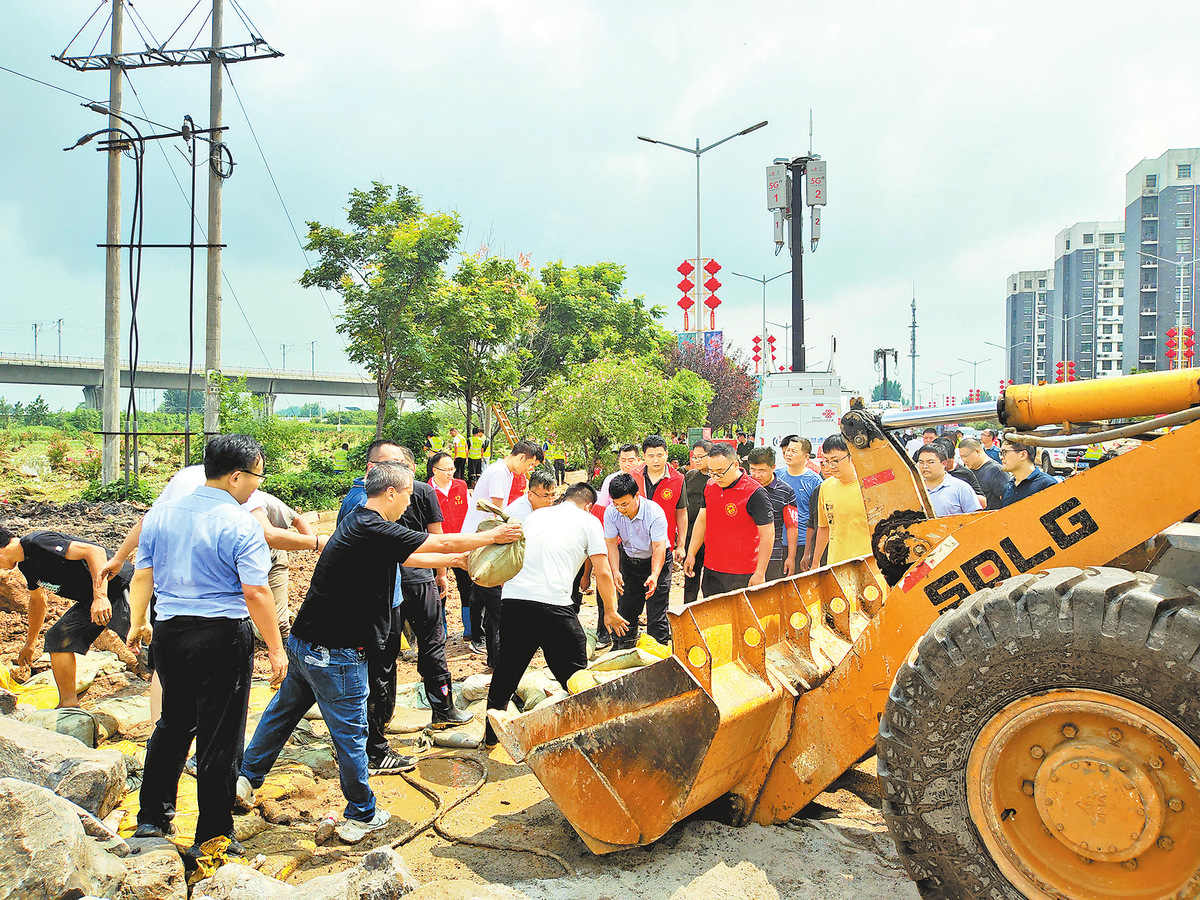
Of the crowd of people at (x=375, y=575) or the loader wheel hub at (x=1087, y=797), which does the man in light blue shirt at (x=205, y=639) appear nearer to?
the crowd of people at (x=375, y=575)

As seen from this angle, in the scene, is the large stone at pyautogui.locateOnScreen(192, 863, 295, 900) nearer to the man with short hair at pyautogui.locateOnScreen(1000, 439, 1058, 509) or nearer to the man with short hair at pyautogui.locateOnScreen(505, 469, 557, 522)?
the man with short hair at pyautogui.locateOnScreen(505, 469, 557, 522)

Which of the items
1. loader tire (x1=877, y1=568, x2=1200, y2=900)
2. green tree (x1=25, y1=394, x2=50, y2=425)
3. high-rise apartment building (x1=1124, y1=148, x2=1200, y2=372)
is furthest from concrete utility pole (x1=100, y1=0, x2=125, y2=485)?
high-rise apartment building (x1=1124, y1=148, x2=1200, y2=372)

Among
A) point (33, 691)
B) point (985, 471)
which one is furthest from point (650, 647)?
point (985, 471)

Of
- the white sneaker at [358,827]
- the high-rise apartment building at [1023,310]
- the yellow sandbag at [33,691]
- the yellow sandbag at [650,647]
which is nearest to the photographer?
the white sneaker at [358,827]

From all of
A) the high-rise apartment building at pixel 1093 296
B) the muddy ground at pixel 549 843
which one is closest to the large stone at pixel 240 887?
the muddy ground at pixel 549 843

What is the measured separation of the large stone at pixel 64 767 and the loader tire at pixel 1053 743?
11.4ft

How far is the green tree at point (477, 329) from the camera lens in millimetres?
21812

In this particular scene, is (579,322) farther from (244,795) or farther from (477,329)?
(244,795)

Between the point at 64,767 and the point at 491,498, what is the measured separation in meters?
3.95

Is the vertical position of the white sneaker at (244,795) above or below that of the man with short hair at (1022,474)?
below

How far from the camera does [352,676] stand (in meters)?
3.98

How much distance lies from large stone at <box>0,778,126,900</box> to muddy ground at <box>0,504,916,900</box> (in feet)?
2.73

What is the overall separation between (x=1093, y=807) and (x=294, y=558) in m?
10.3

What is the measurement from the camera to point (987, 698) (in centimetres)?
263
